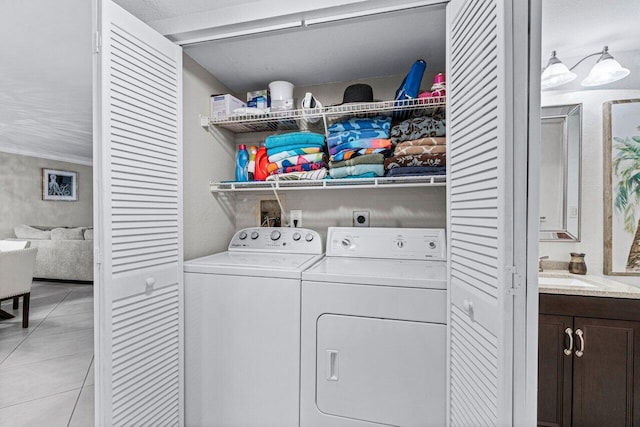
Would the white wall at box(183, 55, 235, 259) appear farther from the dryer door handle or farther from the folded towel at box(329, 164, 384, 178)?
the dryer door handle

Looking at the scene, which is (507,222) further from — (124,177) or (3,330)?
(3,330)

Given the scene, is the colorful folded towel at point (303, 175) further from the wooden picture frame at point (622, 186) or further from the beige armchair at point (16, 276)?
the beige armchair at point (16, 276)

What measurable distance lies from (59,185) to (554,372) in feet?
29.3

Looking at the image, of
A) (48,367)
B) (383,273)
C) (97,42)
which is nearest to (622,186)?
(383,273)

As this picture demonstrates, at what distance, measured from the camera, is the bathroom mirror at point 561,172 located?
5.56ft

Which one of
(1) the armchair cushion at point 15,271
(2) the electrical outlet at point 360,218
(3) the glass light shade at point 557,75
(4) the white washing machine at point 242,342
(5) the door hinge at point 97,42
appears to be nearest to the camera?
(5) the door hinge at point 97,42

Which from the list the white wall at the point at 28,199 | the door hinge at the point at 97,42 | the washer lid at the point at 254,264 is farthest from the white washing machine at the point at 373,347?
the white wall at the point at 28,199

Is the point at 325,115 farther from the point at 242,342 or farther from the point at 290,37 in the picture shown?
the point at 242,342

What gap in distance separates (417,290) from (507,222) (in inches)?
21.1

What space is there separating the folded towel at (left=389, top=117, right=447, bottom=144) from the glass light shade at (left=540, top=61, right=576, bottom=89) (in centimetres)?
64

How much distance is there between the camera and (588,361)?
5.36 ft

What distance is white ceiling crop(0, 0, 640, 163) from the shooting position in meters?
1.55

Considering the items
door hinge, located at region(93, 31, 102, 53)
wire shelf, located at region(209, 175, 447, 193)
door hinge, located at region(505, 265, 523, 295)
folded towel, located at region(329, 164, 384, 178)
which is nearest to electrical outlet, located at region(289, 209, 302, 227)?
wire shelf, located at region(209, 175, 447, 193)

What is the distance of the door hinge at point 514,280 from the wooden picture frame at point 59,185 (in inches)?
340
